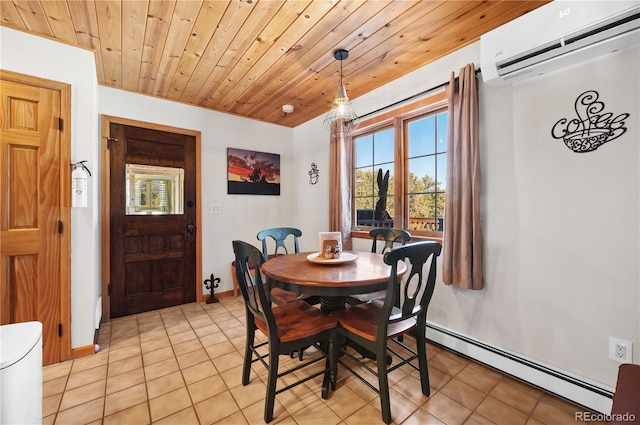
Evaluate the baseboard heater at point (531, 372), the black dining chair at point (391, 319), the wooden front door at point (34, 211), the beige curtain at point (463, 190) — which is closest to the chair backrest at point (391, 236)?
the beige curtain at point (463, 190)

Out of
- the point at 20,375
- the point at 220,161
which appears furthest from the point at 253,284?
the point at 220,161

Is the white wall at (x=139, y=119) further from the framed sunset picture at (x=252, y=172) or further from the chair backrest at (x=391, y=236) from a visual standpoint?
the chair backrest at (x=391, y=236)

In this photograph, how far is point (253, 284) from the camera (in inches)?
62.2

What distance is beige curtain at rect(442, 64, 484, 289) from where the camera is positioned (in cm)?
199

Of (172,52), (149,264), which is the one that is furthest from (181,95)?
(149,264)

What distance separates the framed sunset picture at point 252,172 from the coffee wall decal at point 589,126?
3.21 metres

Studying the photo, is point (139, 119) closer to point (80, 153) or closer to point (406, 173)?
point (80, 153)

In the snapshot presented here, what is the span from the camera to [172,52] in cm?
221

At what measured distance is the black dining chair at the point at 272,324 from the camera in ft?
4.81

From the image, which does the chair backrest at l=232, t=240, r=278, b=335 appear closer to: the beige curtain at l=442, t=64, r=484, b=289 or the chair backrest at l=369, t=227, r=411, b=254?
the chair backrest at l=369, t=227, r=411, b=254

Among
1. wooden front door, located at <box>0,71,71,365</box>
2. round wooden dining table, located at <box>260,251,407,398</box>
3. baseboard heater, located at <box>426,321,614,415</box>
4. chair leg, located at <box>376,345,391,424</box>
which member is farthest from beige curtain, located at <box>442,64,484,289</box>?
wooden front door, located at <box>0,71,71,365</box>

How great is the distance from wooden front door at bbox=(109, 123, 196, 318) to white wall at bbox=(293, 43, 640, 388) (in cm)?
294

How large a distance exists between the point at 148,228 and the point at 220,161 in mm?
1169

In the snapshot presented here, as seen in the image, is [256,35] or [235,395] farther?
[256,35]
